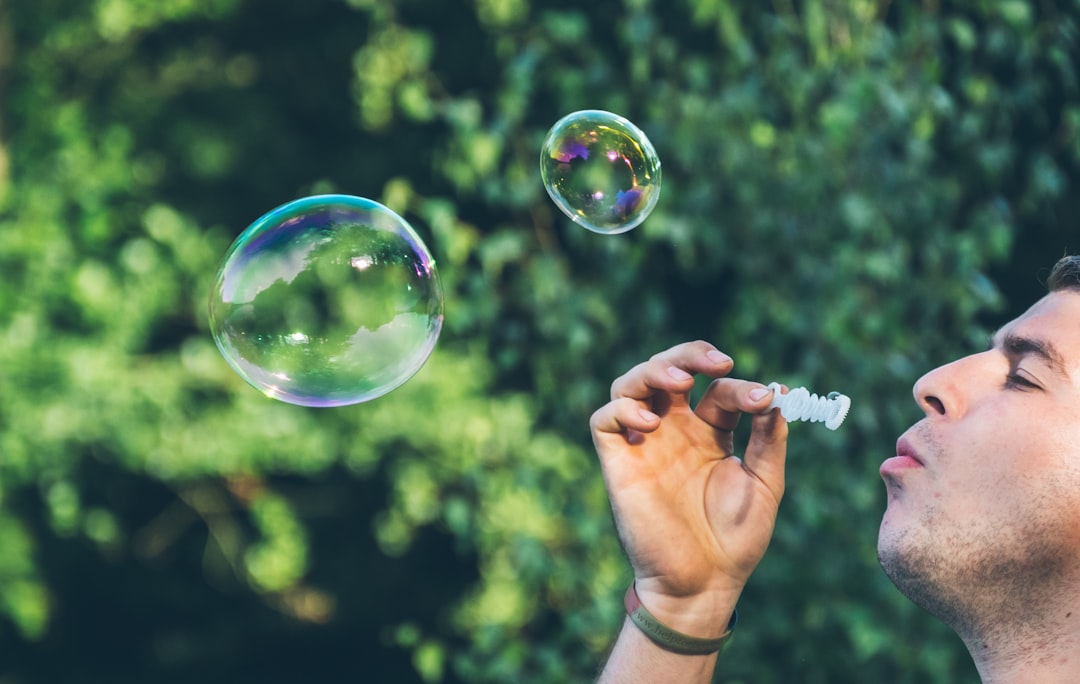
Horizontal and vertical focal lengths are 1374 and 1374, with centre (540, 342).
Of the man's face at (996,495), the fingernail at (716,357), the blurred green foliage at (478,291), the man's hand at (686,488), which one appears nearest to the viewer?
the man's face at (996,495)

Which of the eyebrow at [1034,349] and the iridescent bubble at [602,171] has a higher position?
the iridescent bubble at [602,171]

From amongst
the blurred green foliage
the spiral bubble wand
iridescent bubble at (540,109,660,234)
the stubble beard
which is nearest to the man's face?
the stubble beard

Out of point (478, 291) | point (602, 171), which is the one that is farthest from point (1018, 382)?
point (478, 291)

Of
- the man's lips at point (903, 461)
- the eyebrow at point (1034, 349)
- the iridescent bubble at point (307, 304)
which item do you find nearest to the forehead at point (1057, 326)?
the eyebrow at point (1034, 349)

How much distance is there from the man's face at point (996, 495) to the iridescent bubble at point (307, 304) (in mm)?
933

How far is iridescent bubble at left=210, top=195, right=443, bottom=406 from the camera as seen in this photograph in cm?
233

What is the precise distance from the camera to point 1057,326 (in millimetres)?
1773

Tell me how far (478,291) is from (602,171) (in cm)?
87

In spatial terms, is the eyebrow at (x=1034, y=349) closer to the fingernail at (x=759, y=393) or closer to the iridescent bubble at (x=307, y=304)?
the fingernail at (x=759, y=393)

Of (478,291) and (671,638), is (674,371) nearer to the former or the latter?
(671,638)

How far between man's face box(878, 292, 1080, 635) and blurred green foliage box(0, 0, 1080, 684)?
1065 millimetres

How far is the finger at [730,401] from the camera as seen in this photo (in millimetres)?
1831

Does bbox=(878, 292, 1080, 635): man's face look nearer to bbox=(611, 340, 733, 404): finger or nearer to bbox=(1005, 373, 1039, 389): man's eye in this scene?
bbox=(1005, 373, 1039, 389): man's eye

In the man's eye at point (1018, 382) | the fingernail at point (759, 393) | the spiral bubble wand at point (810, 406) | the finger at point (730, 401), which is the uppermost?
the finger at point (730, 401)
